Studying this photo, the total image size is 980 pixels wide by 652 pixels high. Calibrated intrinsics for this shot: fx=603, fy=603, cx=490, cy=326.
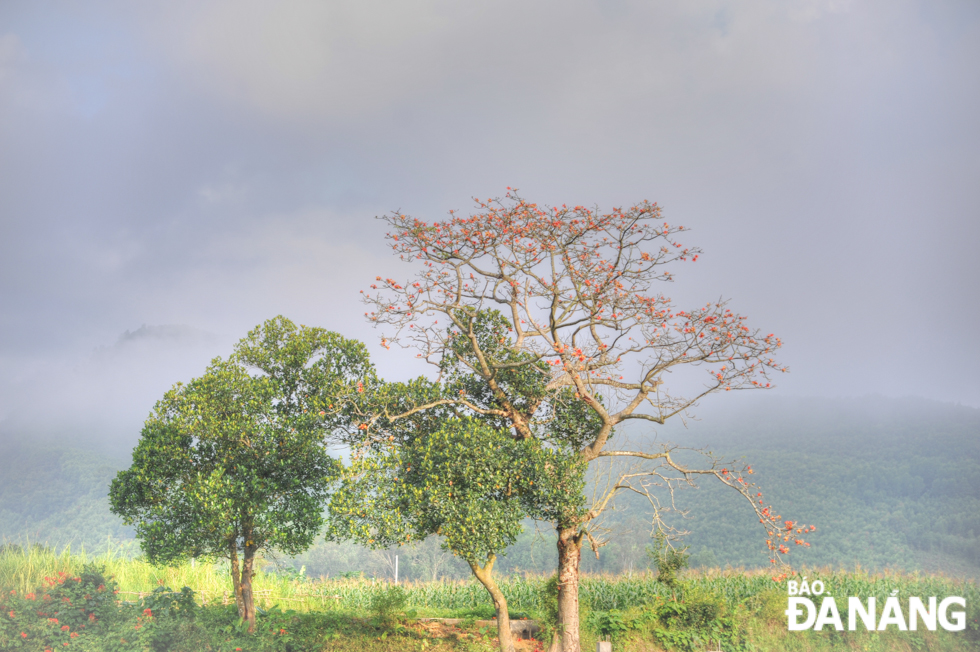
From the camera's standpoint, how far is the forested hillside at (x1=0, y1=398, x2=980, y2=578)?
1379 inches

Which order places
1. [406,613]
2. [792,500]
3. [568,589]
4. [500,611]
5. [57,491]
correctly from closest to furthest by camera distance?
[500,611] < [568,589] < [406,613] < [792,500] < [57,491]

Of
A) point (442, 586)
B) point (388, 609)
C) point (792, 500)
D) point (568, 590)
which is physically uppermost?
point (568, 590)

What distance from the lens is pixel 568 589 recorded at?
10.4 meters

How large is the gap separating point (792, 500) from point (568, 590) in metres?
37.6

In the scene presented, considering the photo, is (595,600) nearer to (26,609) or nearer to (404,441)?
(404,441)

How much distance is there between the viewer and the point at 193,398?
33.2 ft

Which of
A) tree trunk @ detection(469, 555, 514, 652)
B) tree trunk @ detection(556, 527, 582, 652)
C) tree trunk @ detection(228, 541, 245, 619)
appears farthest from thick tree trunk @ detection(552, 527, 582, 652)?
tree trunk @ detection(228, 541, 245, 619)

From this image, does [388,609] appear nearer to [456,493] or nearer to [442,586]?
[456,493]

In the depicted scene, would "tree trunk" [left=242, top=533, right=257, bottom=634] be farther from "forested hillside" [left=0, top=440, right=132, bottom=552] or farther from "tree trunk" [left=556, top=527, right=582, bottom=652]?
"forested hillside" [left=0, top=440, right=132, bottom=552]

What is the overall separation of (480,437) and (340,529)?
2.52 meters

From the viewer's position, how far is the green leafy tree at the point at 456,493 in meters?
8.49

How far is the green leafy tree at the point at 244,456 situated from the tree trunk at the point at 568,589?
13.9 feet

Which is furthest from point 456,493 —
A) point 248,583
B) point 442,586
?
point 442,586

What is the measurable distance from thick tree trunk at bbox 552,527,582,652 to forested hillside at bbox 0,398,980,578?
824 inches
